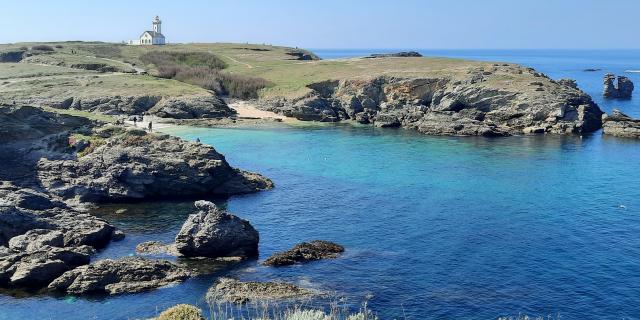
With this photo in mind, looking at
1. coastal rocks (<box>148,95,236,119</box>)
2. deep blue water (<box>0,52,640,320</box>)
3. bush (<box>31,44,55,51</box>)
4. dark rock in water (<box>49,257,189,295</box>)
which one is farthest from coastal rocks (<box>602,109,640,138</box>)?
bush (<box>31,44,55,51</box>)

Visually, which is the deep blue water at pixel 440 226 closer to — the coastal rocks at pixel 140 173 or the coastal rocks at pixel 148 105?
the coastal rocks at pixel 140 173

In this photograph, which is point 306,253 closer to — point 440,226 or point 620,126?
point 440,226

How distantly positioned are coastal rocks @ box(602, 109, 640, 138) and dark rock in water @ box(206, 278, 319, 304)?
85937mm

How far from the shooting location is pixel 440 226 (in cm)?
5728

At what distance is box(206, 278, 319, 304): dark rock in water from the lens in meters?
40.9

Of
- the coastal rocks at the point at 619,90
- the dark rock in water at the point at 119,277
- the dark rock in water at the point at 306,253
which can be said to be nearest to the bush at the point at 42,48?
the dark rock in water at the point at 119,277

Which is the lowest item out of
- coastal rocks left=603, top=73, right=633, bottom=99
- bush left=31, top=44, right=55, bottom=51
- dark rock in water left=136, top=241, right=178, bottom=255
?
dark rock in water left=136, top=241, right=178, bottom=255

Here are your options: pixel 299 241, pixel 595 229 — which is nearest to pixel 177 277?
pixel 299 241

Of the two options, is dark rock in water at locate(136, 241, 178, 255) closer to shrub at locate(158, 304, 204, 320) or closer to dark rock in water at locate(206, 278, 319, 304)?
dark rock in water at locate(206, 278, 319, 304)

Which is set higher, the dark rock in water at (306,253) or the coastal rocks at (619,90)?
the coastal rocks at (619,90)

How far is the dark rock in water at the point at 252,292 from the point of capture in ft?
134

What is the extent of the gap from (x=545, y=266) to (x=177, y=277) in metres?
27.6

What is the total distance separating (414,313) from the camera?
1535 inches

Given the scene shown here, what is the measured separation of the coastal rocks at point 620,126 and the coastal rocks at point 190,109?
72.3 m
